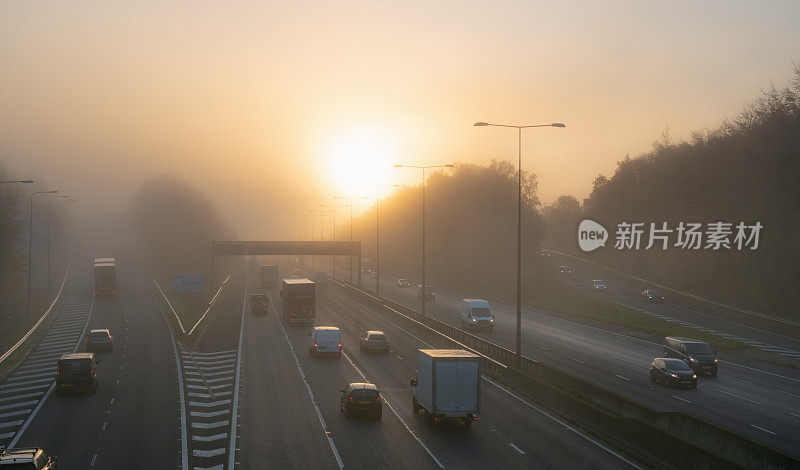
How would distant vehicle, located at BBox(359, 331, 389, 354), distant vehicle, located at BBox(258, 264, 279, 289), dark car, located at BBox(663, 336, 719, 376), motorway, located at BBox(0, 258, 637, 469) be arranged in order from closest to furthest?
motorway, located at BBox(0, 258, 637, 469) < dark car, located at BBox(663, 336, 719, 376) < distant vehicle, located at BBox(359, 331, 389, 354) < distant vehicle, located at BBox(258, 264, 279, 289)

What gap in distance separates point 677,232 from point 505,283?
3262 cm

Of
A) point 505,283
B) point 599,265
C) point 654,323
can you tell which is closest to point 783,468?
point 654,323

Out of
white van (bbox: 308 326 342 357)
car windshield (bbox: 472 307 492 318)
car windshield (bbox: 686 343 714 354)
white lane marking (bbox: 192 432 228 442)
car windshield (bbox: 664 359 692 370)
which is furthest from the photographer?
car windshield (bbox: 472 307 492 318)

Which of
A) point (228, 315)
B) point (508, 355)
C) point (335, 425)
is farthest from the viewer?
point (228, 315)

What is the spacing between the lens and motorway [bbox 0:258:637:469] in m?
25.3

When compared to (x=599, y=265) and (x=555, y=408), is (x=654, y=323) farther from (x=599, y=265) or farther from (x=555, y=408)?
(x=599, y=265)

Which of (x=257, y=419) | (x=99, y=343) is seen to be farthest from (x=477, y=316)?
(x=257, y=419)

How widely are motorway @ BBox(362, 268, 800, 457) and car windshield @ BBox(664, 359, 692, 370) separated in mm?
1317

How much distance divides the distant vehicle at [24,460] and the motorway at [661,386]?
25.0m

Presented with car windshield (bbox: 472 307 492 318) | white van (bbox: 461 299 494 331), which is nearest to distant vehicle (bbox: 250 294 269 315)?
white van (bbox: 461 299 494 331)

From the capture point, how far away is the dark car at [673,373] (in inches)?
1583

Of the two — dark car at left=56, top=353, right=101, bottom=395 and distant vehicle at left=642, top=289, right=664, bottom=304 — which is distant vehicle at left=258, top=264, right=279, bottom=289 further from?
dark car at left=56, top=353, right=101, bottom=395

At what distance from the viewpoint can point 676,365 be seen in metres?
41.1

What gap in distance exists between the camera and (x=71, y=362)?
128 feet
